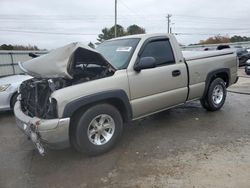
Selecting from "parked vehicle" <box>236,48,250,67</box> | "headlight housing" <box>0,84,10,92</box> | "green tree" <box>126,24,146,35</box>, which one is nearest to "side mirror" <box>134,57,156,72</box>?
"headlight housing" <box>0,84,10,92</box>

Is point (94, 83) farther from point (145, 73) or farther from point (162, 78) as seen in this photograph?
point (162, 78)

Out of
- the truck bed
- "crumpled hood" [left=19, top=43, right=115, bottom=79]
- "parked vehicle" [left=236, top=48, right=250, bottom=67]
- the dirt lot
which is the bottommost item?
"parked vehicle" [left=236, top=48, right=250, bottom=67]

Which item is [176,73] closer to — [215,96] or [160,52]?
[160,52]

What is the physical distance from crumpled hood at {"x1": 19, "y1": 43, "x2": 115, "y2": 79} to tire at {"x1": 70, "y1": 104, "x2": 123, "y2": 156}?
0.65 m

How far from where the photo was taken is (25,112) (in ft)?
15.9

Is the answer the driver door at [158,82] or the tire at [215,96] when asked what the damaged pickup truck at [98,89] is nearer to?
the driver door at [158,82]

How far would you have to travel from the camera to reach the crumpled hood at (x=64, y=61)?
14.3 ft

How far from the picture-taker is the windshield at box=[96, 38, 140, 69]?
5037 mm

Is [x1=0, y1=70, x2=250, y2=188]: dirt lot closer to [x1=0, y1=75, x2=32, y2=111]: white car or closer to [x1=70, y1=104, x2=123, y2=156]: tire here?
[x1=70, y1=104, x2=123, y2=156]: tire

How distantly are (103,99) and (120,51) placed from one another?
3.97 feet

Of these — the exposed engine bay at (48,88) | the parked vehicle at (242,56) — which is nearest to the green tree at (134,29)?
the parked vehicle at (242,56)

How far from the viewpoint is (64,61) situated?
4.38m

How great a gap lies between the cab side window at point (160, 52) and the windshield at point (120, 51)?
265 mm

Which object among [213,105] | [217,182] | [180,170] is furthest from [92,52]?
[213,105]
